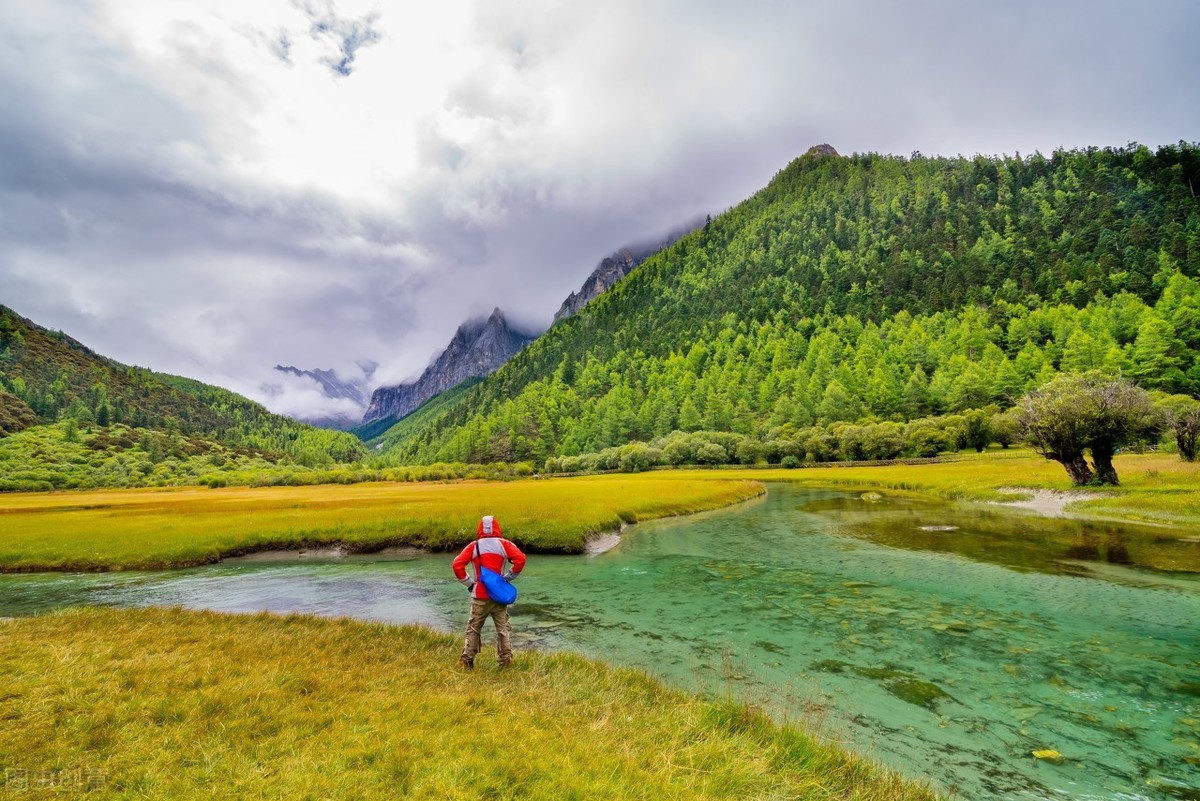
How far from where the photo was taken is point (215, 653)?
13.3 m

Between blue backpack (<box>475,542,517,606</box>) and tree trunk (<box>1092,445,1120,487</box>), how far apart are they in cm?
5459

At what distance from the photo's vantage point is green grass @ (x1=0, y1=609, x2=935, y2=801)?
23.3 feet

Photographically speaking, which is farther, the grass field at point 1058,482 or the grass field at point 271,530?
the grass field at point 1058,482

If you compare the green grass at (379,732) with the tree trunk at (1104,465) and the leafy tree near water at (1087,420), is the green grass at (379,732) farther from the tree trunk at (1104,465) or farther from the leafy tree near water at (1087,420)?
the tree trunk at (1104,465)

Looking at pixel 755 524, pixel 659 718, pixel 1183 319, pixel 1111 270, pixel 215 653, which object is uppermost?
pixel 1111 270

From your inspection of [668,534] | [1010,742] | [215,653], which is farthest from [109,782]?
[668,534]

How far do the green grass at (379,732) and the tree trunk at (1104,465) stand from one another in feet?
171

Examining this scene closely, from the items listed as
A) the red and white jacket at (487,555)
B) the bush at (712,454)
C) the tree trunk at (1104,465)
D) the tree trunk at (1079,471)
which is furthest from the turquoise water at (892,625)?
the bush at (712,454)

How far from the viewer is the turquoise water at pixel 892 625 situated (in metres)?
10.6

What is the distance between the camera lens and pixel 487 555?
1349 cm

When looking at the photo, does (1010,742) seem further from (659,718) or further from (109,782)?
(109,782)

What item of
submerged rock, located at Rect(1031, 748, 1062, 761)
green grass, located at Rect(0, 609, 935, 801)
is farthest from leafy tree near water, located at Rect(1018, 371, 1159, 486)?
green grass, located at Rect(0, 609, 935, 801)

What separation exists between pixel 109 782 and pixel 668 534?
37427 millimetres

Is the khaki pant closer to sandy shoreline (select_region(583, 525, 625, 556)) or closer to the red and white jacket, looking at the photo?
the red and white jacket
